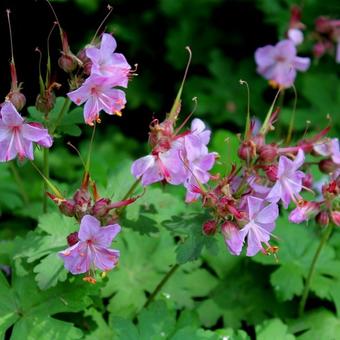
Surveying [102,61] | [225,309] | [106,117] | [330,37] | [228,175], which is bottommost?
[106,117]

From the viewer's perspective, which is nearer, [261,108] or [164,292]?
[164,292]

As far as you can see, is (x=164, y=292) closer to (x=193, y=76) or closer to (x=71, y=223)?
(x=71, y=223)

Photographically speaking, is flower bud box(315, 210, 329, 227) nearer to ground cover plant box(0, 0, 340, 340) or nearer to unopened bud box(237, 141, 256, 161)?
ground cover plant box(0, 0, 340, 340)

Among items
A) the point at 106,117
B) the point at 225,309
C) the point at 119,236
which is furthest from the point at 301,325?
the point at 106,117

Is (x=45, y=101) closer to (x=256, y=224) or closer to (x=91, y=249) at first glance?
(x=91, y=249)

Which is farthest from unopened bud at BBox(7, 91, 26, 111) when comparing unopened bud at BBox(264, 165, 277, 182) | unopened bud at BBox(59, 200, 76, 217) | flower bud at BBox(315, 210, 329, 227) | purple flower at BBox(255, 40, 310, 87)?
purple flower at BBox(255, 40, 310, 87)

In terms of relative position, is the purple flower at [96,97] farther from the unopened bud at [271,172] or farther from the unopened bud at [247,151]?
the unopened bud at [271,172]

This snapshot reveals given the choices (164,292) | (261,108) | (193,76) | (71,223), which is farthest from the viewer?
(193,76)
